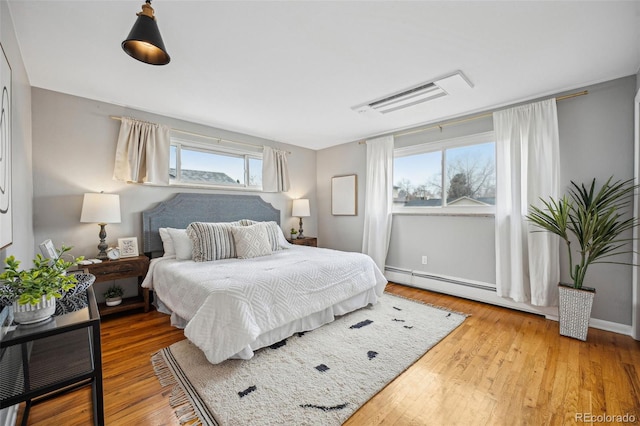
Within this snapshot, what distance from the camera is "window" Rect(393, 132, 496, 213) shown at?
134 inches

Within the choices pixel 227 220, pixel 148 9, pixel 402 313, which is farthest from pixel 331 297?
pixel 148 9

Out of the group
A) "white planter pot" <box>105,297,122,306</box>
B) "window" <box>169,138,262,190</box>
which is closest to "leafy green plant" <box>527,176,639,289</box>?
"window" <box>169,138,262,190</box>

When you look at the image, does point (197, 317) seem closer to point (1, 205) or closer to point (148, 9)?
point (1, 205)

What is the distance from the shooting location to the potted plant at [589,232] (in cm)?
238

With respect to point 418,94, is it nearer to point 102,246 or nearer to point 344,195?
point 344,195

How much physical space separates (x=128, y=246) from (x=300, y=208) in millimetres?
2527

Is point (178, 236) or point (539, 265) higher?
point (178, 236)

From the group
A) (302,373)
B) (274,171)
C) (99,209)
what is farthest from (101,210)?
(302,373)

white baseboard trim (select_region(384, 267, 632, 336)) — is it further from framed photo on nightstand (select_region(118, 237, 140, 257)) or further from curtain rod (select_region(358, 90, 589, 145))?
framed photo on nightstand (select_region(118, 237, 140, 257))

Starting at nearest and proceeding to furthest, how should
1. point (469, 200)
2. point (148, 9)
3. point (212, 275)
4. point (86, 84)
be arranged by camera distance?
point (148, 9) → point (212, 275) → point (86, 84) → point (469, 200)

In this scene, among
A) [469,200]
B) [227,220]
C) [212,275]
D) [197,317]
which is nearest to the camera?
[197,317]

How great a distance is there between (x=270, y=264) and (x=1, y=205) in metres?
1.86

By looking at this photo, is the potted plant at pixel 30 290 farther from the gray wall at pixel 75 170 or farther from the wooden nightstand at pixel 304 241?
the wooden nightstand at pixel 304 241

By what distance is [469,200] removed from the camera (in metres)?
3.53
